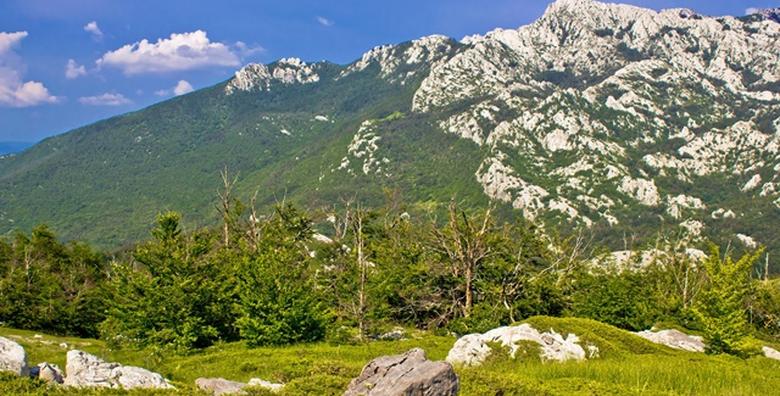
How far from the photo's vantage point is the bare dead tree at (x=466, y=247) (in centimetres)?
4191

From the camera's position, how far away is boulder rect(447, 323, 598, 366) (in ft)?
54.4

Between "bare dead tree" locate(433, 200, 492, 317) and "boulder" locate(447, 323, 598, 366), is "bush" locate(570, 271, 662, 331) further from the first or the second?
"boulder" locate(447, 323, 598, 366)

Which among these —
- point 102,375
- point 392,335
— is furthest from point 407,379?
point 392,335

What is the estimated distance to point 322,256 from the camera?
59031mm

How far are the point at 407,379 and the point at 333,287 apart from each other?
36647mm

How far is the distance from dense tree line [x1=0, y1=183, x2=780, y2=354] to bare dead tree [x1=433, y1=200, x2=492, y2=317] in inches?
4.6

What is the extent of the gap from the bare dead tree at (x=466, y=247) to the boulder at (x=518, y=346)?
2261cm

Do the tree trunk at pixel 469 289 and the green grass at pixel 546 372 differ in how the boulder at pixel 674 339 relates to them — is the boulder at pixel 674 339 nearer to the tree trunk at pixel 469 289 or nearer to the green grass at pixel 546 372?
the green grass at pixel 546 372

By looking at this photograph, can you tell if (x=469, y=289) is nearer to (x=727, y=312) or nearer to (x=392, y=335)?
(x=392, y=335)

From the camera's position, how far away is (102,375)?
512 inches

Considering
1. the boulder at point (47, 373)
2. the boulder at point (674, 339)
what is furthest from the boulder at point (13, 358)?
the boulder at point (674, 339)

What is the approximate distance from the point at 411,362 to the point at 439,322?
1324 inches

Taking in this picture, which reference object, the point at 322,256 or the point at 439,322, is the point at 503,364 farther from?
the point at 322,256

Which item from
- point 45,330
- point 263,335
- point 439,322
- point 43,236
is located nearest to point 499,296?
point 439,322
